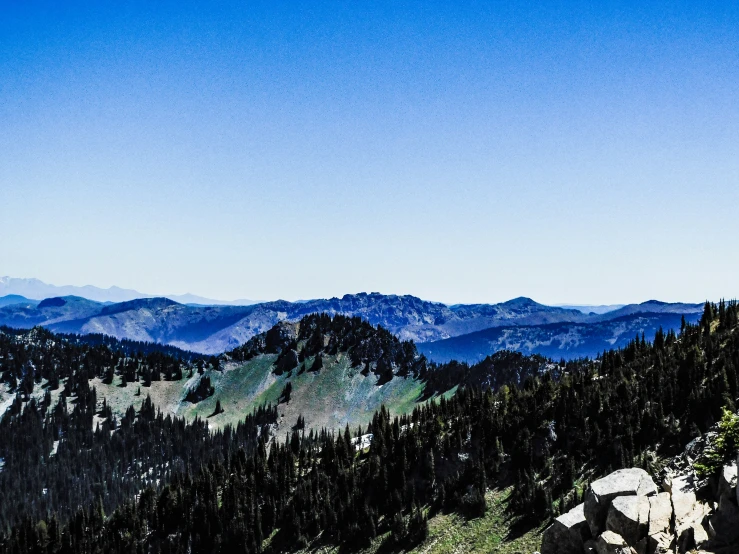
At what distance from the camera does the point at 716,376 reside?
105m

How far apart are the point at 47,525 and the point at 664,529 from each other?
205048 millimetres

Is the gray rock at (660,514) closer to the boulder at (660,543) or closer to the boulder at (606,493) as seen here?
the boulder at (660,543)

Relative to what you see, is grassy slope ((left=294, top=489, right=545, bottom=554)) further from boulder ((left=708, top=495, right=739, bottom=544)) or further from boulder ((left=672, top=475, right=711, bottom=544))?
boulder ((left=708, top=495, right=739, bottom=544))

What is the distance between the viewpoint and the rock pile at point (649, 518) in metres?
38.5

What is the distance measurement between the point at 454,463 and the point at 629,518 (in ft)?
277

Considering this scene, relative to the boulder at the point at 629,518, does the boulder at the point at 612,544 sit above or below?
below

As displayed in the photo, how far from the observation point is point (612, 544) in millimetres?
41438

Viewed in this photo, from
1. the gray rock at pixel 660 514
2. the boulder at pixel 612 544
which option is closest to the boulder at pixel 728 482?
the gray rock at pixel 660 514

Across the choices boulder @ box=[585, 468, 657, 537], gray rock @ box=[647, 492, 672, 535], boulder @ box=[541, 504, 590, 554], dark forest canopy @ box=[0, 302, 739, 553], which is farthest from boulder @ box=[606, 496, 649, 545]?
dark forest canopy @ box=[0, 302, 739, 553]

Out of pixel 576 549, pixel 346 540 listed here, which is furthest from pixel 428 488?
pixel 576 549

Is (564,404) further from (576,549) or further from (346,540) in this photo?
(576,549)

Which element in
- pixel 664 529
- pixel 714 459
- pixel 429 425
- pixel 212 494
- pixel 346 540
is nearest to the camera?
pixel 664 529

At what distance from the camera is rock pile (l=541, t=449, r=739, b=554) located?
126ft

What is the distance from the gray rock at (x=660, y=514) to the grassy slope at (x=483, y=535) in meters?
42.2
